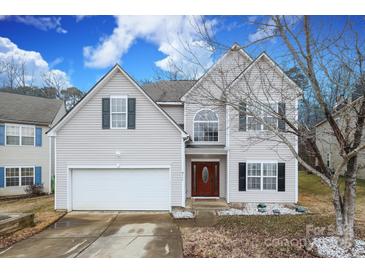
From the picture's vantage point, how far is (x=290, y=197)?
10.6 m

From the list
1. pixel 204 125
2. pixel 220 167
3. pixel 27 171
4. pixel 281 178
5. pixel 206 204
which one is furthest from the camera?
pixel 27 171

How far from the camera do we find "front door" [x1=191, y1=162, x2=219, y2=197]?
461 inches

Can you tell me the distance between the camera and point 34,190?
14391 mm

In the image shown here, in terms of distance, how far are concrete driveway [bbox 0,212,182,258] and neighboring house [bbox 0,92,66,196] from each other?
7738 mm

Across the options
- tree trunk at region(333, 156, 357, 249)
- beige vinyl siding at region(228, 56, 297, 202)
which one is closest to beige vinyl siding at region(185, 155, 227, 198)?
beige vinyl siding at region(228, 56, 297, 202)

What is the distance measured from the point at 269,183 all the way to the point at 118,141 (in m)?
7.02

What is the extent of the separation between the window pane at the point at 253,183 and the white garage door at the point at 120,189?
3.79 m

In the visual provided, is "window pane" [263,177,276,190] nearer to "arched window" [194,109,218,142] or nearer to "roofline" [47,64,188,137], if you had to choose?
"arched window" [194,109,218,142]

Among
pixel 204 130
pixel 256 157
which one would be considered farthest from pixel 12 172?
pixel 256 157

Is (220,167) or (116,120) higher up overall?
(116,120)

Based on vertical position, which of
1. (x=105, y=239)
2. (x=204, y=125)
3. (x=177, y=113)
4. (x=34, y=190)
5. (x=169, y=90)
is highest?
(x=169, y=90)

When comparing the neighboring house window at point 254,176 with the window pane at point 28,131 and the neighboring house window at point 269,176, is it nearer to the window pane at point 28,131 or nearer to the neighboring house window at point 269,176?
the neighboring house window at point 269,176

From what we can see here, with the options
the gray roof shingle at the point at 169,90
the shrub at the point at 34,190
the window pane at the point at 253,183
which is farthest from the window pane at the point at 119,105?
the shrub at the point at 34,190

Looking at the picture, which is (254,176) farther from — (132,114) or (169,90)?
(169,90)
